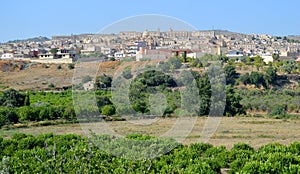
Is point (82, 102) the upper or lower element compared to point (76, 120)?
upper

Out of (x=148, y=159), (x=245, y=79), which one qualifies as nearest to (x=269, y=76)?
(x=245, y=79)

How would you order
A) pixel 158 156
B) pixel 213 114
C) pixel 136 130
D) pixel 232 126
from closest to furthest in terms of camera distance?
pixel 158 156 < pixel 136 130 < pixel 232 126 < pixel 213 114

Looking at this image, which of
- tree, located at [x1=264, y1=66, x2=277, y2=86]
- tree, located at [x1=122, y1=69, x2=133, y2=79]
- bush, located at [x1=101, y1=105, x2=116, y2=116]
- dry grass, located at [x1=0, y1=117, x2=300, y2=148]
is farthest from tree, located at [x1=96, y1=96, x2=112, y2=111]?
tree, located at [x1=264, y1=66, x2=277, y2=86]

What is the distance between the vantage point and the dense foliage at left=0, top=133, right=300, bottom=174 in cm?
884

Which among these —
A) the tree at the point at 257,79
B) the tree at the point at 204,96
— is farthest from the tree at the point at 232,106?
the tree at the point at 257,79

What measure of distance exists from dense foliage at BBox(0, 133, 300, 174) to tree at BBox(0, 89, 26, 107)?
1688 cm

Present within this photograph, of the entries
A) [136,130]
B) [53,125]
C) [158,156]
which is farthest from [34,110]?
[158,156]

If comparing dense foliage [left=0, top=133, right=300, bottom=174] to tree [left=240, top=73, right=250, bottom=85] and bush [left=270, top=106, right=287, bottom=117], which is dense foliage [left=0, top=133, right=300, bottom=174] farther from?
tree [left=240, top=73, right=250, bottom=85]

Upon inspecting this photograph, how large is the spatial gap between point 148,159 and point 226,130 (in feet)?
48.8

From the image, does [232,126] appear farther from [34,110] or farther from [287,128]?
[34,110]

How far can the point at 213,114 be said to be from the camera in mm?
30188

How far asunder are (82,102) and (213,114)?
1369cm

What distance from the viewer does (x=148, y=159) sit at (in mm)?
9945

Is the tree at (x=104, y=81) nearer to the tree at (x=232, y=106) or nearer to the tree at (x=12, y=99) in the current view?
the tree at (x=12, y=99)
